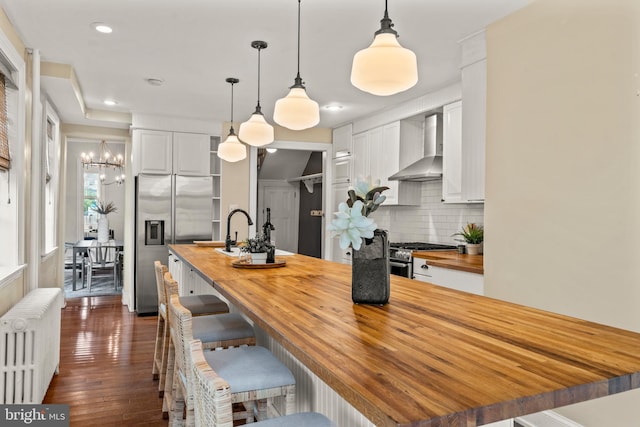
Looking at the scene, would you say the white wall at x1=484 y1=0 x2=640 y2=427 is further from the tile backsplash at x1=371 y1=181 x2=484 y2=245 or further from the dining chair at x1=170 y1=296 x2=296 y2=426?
the dining chair at x1=170 y1=296 x2=296 y2=426

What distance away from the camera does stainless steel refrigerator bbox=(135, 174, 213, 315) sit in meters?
5.70

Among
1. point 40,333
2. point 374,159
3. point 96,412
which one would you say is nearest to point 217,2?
point 40,333

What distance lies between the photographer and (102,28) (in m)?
3.12

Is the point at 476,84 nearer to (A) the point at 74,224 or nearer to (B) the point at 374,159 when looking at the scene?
(B) the point at 374,159

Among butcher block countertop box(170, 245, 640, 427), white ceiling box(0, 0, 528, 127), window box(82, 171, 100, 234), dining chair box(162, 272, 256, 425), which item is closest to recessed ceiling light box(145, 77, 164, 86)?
white ceiling box(0, 0, 528, 127)

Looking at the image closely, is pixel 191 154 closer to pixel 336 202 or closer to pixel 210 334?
pixel 336 202

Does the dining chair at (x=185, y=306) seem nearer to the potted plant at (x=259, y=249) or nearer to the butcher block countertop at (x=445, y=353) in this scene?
the potted plant at (x=259, y=249)

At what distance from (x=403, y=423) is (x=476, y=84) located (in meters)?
3.03

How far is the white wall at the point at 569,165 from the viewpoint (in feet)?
7.31

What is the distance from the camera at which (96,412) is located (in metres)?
2.84

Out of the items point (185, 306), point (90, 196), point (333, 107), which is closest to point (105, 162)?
point (90, 196)

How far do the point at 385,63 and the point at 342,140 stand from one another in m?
4.52

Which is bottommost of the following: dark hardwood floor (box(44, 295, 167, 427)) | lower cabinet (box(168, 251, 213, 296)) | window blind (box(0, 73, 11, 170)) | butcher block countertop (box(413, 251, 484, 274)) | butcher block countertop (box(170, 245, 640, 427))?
dark hardwood floor (box(44, 295, 167, 427))

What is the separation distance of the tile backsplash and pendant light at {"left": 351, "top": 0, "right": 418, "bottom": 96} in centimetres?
275
